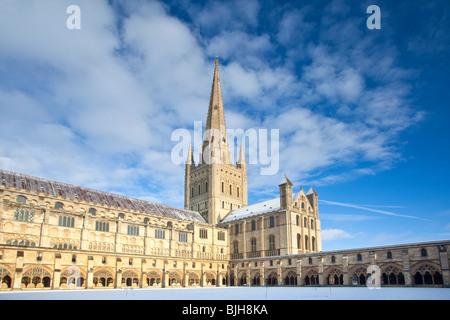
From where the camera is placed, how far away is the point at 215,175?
3720 inches

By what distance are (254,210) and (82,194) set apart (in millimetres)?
39981

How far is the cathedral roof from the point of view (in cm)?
5950

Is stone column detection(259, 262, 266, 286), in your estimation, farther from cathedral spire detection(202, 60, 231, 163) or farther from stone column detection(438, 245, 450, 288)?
cathedral spire detection(202, 60, 231, 163)

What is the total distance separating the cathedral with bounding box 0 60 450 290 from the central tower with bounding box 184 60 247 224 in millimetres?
469

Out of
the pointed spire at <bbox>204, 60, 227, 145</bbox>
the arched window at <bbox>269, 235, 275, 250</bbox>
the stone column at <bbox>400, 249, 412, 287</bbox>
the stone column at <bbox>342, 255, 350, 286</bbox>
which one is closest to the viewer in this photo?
the stone column at <bbox>400, 249, 412, 287</bbox>

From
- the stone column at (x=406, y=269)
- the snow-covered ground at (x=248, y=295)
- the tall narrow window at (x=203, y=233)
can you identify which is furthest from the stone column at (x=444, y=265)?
the tall narrow window at (x=203, y=233)

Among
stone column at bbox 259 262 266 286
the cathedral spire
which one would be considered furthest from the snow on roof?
the cathedral spire

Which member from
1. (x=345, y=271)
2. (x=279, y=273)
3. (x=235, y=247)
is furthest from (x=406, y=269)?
(x=235, y=247)

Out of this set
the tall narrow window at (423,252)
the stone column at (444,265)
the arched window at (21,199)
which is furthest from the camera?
the arched window at (21,199)

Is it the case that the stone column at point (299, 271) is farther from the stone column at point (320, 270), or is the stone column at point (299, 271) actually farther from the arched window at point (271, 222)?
the arched window at point (271, 222)

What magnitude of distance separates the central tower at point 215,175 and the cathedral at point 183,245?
1.54 ft

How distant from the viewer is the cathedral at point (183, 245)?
162 feet

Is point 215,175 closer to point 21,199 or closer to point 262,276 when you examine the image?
point 262,276
